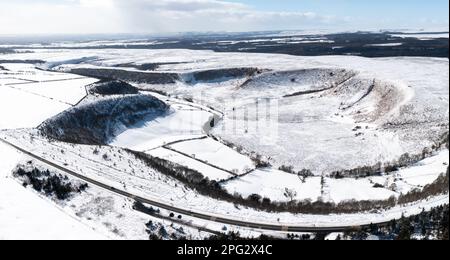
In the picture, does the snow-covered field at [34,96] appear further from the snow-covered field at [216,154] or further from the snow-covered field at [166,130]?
the snow-covered field at [216,154]

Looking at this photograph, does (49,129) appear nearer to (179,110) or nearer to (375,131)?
(179,110)

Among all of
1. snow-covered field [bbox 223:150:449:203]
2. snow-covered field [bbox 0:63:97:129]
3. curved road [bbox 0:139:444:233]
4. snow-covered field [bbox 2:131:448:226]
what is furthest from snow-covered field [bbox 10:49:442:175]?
curved road [bbox 0:139:444:233]

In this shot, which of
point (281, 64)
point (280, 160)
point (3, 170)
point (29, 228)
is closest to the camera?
point (29, 228)

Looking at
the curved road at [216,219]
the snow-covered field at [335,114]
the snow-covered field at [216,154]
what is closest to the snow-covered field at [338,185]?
the snow-covered field at [216,154]

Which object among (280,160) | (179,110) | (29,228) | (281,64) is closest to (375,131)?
(280,160)

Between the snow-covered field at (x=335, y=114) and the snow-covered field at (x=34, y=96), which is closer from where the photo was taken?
the snow-covered field at (x=335, y=114)

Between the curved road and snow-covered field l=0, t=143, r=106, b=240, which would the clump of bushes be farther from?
the curved road

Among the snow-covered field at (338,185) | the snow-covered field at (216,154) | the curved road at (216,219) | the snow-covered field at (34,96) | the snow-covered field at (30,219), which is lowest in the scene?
the snow-covered field at (338,185)

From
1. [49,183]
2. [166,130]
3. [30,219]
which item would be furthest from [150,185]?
[166,130]
